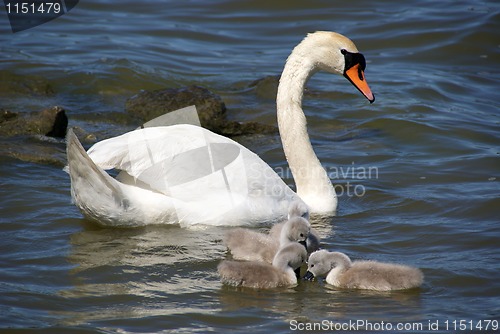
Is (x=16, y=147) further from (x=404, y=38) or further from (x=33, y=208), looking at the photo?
(x=404, y=38)

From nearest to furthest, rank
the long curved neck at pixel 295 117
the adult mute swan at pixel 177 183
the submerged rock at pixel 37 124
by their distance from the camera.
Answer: the adult mute swan at pixel 177 183
the long curved neck at pixel 295 117
the submerged rock at pixel 37 124

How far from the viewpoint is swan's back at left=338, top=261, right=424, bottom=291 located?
6066mm

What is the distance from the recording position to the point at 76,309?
5.68 meters

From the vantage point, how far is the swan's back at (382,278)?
19.9 feet

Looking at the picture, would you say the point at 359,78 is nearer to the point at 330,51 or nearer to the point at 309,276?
the point at 330,51

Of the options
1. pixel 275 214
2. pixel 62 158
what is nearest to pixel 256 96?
pixel 62 158

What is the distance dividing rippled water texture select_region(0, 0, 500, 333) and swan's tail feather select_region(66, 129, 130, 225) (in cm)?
26

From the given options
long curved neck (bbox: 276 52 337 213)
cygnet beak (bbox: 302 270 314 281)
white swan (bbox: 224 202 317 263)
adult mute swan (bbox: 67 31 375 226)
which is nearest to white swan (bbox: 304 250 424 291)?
cygnet beak (bbox: 302 270 314 281)

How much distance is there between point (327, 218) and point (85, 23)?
9.31 m

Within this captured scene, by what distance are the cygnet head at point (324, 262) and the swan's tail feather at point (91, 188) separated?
5.73 feet

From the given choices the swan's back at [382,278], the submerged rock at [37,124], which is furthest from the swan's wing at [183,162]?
the submerged rock at [37,124]

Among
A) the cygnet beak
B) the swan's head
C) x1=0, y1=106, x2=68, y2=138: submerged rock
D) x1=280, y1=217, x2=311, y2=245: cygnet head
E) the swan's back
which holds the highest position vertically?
the swan's head

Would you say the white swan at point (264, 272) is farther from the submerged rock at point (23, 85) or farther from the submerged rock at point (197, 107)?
the submerged rock at point (23, 85)

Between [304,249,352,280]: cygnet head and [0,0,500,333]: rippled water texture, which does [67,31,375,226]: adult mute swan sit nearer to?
[0,0,500,333]: rippled water texture
